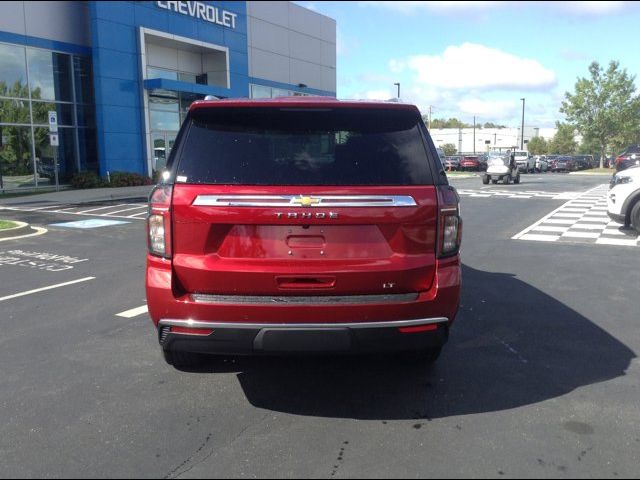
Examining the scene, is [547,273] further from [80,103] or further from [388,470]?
[80,103]

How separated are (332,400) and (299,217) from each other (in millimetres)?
1338

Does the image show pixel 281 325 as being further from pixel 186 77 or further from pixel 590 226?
pixel 186 77

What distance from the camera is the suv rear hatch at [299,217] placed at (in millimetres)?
3303

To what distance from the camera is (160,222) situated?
134 inches

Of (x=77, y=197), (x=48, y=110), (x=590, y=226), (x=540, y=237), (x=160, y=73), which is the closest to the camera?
(x=540, y=237)

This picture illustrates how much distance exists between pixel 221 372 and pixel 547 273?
523 centimetres

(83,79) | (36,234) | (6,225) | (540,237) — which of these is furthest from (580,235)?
(83,79)

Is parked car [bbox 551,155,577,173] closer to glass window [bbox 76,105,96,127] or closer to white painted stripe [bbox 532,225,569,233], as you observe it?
glass window [bbox 76,105,96,127]

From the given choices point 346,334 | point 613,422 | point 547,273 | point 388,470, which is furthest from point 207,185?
point 547,273

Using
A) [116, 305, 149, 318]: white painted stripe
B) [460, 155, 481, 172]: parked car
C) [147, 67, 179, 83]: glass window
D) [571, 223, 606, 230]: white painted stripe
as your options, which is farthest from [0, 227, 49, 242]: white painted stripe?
[460, 155, 481, 172]: parked car

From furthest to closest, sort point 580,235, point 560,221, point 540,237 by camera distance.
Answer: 1. point 560,221
2. point 580,235
3. point 540,237

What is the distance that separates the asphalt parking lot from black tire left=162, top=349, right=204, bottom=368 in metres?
0.10

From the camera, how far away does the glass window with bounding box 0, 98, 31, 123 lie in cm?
2291

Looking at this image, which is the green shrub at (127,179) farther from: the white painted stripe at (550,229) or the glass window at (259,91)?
the white painted stripe at (550,229)
